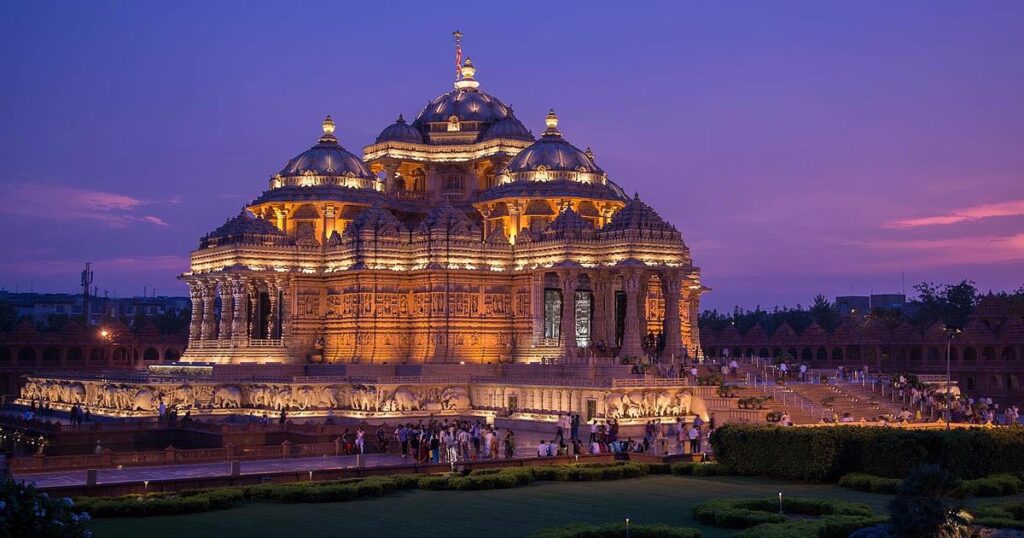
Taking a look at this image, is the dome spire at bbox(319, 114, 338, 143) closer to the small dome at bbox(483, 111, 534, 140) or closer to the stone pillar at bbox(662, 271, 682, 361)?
the small dome at bbox(483, 111, 534, 140)

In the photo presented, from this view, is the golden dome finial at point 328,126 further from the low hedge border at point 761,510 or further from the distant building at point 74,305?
the distant building at point 74,305

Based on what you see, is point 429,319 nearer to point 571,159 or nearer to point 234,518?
point 571,159

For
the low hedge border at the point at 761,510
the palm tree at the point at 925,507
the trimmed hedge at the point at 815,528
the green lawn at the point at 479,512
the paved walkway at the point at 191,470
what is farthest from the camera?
the paved walkway at the point at 191,470

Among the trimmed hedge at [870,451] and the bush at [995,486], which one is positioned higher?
the trimmed hedge at [870,451]

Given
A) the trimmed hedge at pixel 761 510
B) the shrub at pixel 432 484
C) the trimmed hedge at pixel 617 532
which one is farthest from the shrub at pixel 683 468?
the trimmed hedge at pixel 617 532

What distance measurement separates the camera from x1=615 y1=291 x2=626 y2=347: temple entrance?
56000mm

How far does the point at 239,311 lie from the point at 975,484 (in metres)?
37.3

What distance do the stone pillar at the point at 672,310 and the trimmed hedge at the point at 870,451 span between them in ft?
66.6

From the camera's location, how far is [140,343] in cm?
8044

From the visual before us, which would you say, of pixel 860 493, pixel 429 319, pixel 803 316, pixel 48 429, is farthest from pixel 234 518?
pixel 803 316

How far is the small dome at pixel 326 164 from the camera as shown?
63.3 metres

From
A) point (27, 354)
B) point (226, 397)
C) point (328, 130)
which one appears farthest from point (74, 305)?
point (226, 397)

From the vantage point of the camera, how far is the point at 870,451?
3009 cm

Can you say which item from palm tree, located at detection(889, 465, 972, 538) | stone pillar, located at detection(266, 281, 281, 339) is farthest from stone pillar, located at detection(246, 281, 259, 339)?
palm tree, located at detection(889, 465, 972, 538)
